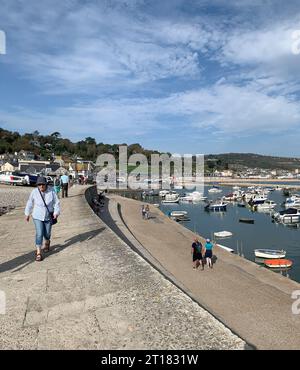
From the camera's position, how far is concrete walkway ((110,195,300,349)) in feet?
28.6

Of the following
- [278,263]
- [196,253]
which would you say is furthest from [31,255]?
[278,263]

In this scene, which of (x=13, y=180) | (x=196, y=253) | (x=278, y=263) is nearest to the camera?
(x=196, y=253)

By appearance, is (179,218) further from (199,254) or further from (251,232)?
(199,254)

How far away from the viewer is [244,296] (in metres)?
12.5

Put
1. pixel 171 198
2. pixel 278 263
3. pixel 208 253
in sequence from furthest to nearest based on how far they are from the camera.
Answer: pixel 171 198 < pixel 278 263 < pixel 208 253

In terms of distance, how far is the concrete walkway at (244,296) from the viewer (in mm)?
8713

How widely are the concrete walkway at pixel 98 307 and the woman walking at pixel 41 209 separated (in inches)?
22.1

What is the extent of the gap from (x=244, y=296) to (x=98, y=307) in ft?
29.7

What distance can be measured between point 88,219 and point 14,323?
8.77 meters

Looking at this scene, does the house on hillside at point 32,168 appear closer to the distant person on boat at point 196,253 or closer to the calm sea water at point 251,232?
the calm sea water at point 251,232

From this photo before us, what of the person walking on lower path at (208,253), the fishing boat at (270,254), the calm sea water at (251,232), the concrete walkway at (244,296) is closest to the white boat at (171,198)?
the calm sea water at (251,232)

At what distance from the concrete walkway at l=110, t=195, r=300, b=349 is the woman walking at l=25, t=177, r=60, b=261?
355cm
